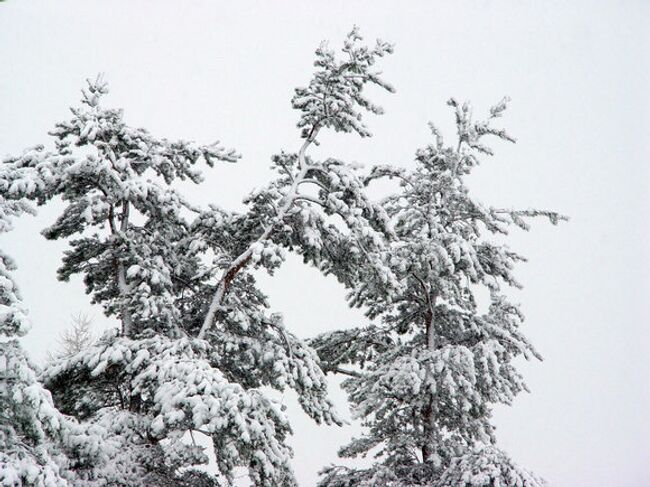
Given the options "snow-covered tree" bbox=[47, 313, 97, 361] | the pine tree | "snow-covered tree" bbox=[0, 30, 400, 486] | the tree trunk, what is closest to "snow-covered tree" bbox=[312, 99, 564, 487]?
the tree trunk

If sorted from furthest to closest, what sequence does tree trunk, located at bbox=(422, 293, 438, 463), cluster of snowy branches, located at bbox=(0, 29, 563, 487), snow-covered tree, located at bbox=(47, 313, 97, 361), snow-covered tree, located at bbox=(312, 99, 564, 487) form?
snow-covered tree, located at bbox=(47, 313, 97, 361)
tree trunk, located at bbox=(422, 293, 438, 463)
snow-covered tree, located at bbox=(312, 99, 564, 487)
cluster of snowy branches, located at bbox=(0, 29, 563, 487)

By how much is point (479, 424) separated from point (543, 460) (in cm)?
6192

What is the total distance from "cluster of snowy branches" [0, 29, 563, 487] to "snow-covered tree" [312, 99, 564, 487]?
40 millimetres

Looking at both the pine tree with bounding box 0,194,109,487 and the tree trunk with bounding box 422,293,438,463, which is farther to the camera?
the tree trunk with bounding box 422,293,438,463

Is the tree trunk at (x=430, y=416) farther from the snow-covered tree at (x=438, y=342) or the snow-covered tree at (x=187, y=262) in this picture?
the snow-covered tree at (x=187, y=262)

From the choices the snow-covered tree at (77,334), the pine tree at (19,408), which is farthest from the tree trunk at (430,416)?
the snow-covered tree at (77,334)

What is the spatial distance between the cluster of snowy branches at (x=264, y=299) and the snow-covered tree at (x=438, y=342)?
40 millimetres

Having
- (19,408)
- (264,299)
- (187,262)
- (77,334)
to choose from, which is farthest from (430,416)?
(77,334)

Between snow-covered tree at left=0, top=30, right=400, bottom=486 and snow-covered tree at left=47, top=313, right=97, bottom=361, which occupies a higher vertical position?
snow-covered tree at left=47, top=313, right=97, bottom=361

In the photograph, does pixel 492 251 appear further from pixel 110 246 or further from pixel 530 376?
pixel 530 376

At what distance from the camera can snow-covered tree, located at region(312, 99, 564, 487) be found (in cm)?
1162

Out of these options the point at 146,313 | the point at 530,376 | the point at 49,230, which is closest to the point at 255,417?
the point at 146,313

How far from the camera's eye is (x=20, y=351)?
6.67 metres

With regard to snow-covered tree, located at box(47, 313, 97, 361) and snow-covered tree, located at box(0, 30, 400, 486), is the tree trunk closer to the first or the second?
snow-covered tree, located at box(0, 30, 400, 486)
